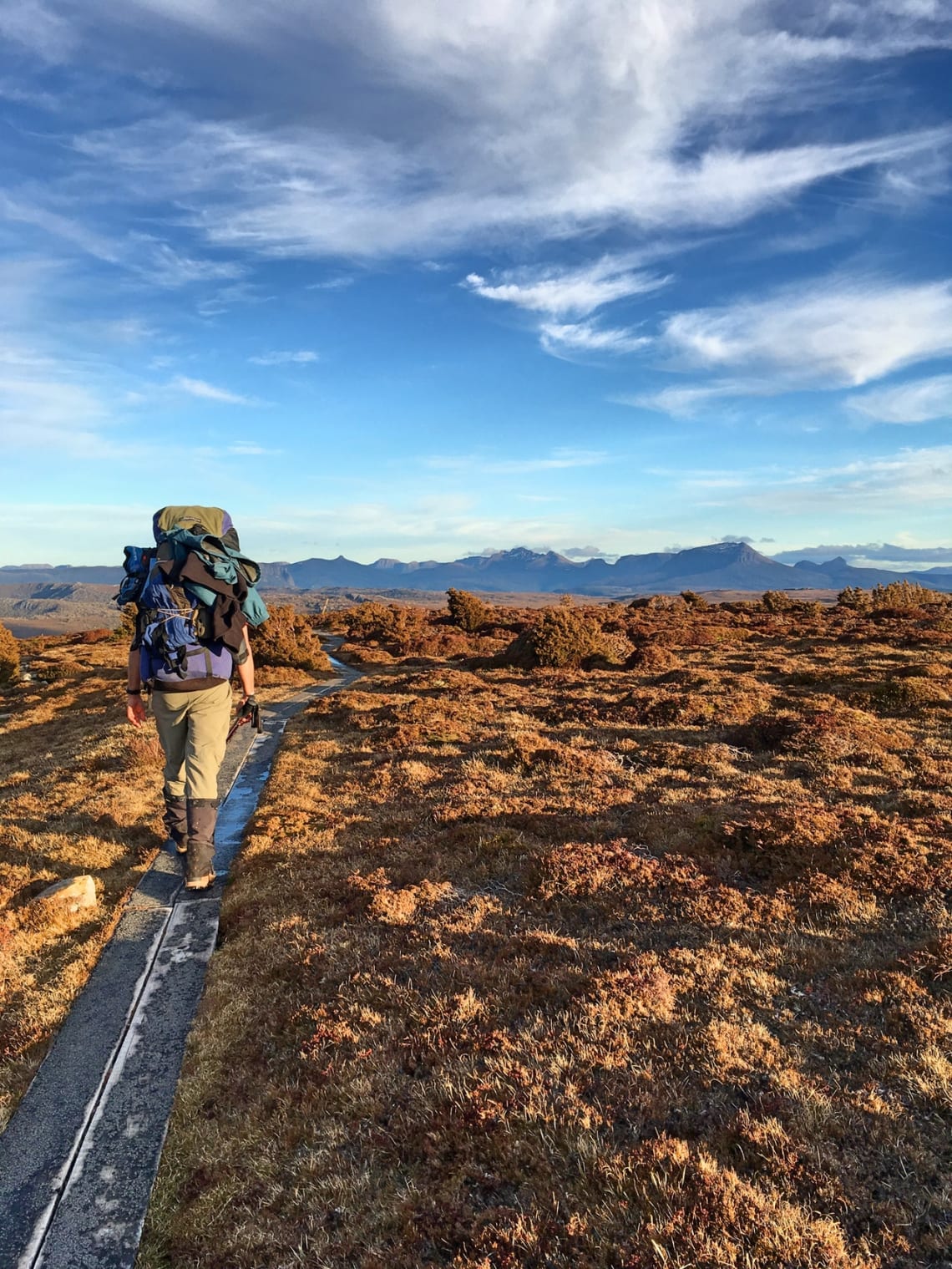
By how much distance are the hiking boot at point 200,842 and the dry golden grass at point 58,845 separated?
0.93m

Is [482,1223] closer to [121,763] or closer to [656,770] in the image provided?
[656,770]

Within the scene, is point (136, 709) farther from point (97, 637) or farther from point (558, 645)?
point (97, 637)

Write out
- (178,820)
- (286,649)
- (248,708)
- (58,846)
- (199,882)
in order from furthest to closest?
(286,649), (58,846), (178,820), (199,882), (248,708)

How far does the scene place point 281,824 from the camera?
35.1 ft

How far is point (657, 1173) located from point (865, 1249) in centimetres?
103

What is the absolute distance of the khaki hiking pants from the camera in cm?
795

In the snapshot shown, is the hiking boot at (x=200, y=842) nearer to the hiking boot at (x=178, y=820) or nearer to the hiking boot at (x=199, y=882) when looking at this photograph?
the hiking boot at (x=199, y=882)

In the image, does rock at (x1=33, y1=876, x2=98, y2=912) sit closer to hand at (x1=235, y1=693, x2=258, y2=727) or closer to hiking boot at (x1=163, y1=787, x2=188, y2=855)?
hiking boot at (x1=163, y1=787, x2=188, y2=855)

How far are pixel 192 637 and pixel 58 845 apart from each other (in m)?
5.42

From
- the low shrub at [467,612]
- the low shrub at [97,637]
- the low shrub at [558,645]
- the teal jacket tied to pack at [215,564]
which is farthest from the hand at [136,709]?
the low shrub at [97,637]

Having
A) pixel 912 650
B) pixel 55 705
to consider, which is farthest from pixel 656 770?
pixel 55 705

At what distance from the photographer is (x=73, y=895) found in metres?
8.45

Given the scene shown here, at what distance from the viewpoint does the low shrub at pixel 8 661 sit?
33.9 m

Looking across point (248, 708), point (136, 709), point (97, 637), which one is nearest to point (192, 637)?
point (248, 708)
